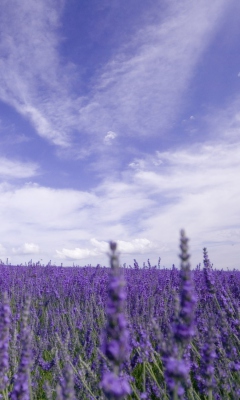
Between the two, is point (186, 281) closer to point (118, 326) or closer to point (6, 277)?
point (118, 326)

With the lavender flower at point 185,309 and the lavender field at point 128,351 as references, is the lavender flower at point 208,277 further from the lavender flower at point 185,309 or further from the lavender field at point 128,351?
the lavender flower at point 185,309

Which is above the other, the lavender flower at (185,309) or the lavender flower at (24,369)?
the lavender flower at (185,309)

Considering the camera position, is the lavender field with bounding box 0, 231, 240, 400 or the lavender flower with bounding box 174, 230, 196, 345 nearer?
the lavender field with bounding box 0, 231, 240, 400

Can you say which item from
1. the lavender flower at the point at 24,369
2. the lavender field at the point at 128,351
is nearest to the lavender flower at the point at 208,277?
the lavender field at the point at 128,351

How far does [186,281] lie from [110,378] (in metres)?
0.46

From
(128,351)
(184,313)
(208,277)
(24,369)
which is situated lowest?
(128,351)

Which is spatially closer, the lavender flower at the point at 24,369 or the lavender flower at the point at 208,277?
the lavender flower at the point at 24,369

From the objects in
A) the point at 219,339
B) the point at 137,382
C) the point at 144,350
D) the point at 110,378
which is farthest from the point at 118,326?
the point at 137,382

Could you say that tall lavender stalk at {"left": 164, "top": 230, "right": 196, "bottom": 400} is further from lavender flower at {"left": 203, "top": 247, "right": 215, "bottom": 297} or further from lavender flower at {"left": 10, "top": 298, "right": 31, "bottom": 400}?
lavender flower at {"left": 203, "top": 247, "right": 215, "bottom": 297}

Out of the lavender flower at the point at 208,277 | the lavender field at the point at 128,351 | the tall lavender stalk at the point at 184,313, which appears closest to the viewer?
the lavender field at the point at 128,351

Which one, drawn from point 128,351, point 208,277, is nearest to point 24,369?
point 128,351

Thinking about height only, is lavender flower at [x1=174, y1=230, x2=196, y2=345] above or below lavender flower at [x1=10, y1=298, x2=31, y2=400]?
above

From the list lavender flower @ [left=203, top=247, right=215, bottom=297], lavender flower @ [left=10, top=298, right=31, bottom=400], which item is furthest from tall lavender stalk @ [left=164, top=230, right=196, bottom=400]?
lavender flower @ [left=203, top=247, right=215, bottom=297]

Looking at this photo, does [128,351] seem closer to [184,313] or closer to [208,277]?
[208,277]
